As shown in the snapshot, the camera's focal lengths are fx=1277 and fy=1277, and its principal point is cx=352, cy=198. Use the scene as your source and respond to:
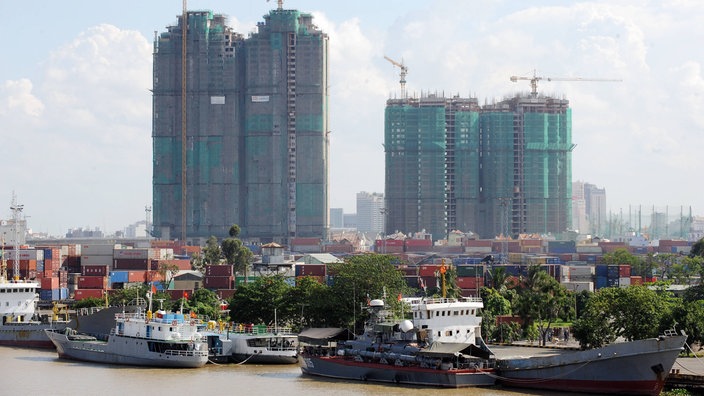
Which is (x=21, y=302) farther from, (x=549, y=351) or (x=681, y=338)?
(x=681, y=338)

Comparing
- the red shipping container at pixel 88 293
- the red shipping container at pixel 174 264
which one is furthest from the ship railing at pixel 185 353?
the red shipping container at pixel 174 264

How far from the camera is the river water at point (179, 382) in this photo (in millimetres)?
64938

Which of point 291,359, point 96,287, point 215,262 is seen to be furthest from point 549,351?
point 215,262

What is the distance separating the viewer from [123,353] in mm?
80312

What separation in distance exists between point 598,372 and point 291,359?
24.1 metres

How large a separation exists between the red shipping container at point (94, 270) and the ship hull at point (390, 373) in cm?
6975

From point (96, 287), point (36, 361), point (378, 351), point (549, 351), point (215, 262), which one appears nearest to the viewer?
point (378, 351)

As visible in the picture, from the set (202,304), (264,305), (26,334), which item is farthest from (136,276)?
(264,305)

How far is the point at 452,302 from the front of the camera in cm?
6925

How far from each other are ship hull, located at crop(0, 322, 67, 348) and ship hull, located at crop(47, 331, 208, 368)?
22.2 ft

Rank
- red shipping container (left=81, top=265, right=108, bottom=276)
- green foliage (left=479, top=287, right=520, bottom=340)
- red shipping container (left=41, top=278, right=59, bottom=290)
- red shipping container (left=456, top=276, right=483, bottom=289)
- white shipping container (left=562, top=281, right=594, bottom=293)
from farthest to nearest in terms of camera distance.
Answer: red shipping container (left=81, top=265, right=108, bottom=276), white shipping container (left=562, top=281, right=594, bottom=293), red shipping container (left=41, top=278, right=59, bottom=290), red shipping container (left=456, top=276, right=483, bottom=289), green foliage (left=479, top=287, right=520, bottom=340)

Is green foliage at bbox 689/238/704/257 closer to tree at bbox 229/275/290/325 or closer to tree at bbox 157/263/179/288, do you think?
tree at bbox 157/263/179/288

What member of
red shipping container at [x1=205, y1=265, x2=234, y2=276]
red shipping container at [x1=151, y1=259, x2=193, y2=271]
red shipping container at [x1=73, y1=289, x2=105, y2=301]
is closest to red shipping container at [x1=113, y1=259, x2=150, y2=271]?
red shipping container at [x1=151, y1=259, x2=193, y2=271]

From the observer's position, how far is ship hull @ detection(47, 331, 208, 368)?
253 feet
